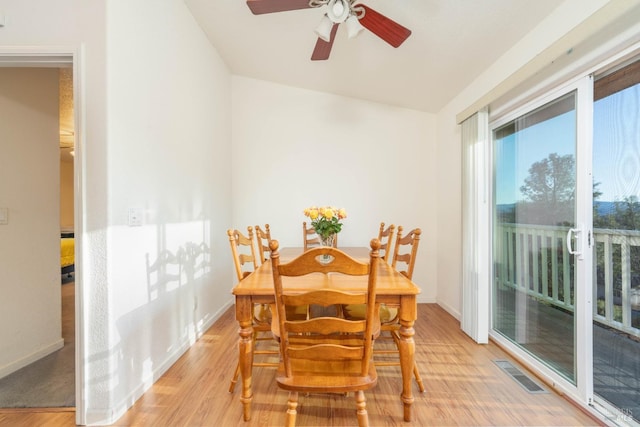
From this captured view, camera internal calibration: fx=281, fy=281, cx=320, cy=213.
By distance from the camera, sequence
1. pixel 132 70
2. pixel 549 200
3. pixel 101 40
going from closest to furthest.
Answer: pixel 101 40, pixel 132 70, pixel 549 200

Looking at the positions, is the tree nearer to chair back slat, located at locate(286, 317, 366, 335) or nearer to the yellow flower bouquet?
the yellow flower bouquet

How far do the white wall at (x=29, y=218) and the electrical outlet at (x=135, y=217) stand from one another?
47.6 inches

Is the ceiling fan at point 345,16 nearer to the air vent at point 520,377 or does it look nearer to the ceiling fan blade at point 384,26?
the ceiling fan blade at point 384,26

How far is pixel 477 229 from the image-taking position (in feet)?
8.47

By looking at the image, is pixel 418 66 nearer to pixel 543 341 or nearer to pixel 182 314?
pixel 543 341

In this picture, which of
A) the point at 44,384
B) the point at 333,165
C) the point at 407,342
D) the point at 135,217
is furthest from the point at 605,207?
the point at 44,384

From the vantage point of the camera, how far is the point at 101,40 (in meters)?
1.57

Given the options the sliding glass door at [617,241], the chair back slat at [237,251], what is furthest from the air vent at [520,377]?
the chair back slat at [237,251]

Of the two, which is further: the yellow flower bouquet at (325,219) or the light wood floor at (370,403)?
the yellow flower bouquet at (325,219)

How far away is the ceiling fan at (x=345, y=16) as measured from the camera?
5.35 feet

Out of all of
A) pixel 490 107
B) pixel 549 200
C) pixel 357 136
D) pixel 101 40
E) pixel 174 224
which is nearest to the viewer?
pixel 101 40

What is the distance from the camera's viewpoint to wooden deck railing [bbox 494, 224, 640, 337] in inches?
59.2

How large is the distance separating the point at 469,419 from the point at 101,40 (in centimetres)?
297

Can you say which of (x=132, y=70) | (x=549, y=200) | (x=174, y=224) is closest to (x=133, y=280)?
(x=174, y=224)
